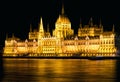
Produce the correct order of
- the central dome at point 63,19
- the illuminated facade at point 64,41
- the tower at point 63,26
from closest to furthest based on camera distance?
the illuminated facade at point 64,41 < the tower at point 63,26 < the central dome at point 63,19

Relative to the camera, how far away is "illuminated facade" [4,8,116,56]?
12325cm

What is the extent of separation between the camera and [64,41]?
13450 cm

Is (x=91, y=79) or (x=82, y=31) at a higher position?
(x=82, y=31)

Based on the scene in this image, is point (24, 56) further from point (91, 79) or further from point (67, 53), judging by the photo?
point (91, 79)

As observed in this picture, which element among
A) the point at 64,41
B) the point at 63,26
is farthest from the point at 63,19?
the point at 64,41

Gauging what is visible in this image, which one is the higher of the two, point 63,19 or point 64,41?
point 63,19

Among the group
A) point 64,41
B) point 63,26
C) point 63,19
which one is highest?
point 63,19

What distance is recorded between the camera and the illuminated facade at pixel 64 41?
404ft

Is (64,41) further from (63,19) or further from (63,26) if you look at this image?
(63,19)

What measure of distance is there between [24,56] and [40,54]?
4.88 metres

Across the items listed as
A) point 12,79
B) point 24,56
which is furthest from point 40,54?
point 12,79

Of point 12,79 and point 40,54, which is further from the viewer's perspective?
point 40,54

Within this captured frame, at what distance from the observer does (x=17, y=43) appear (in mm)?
146250

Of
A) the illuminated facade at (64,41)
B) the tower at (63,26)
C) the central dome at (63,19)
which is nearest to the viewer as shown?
Answer: the illuminated facade at (64,41)
